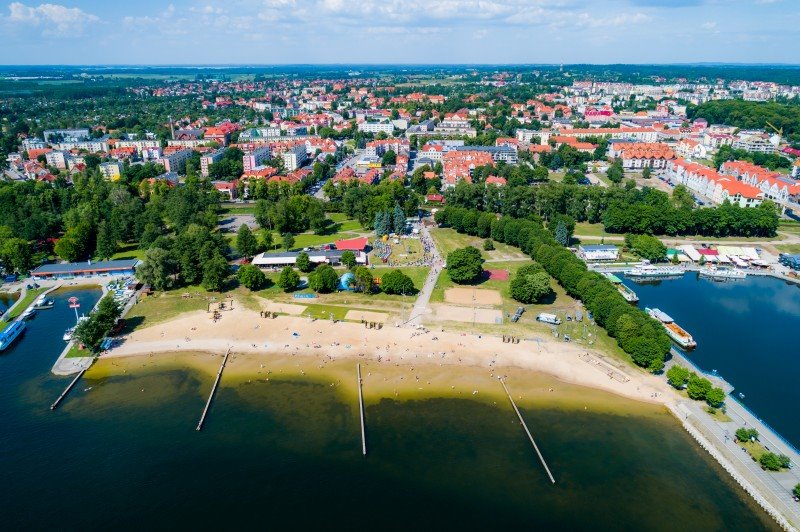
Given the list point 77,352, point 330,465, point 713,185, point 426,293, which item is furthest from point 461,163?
point 330,465

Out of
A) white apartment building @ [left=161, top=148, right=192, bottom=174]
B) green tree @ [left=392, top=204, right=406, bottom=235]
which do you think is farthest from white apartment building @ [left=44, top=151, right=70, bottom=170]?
green tree @ [left=392, top=204, right=406, bottom=235]

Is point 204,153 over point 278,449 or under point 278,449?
over

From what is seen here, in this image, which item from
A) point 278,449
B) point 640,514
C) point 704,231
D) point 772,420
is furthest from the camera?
point 704,231

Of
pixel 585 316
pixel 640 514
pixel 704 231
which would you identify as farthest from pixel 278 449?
pixel 704 231

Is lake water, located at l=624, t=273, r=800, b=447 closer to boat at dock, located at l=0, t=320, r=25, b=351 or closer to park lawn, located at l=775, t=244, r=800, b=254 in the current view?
park lawn, located at l=775, t=244, r=800, b=254

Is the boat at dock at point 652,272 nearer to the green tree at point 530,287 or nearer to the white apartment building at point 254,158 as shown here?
the green tree at point 530,287

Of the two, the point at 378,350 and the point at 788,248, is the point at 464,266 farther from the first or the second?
the point at 788,248

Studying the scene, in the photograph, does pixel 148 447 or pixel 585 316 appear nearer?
pixel 148 447

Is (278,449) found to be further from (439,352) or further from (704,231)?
(704,231)
